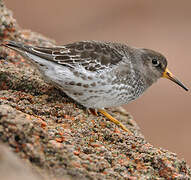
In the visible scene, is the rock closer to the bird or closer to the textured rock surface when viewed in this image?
the textured rock surface

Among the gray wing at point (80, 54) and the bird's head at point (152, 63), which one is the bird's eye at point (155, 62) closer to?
the bird's head at point (152, 63)

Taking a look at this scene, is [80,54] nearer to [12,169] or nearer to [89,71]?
[89,71]

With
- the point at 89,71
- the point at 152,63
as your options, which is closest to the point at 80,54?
the point at 89,71

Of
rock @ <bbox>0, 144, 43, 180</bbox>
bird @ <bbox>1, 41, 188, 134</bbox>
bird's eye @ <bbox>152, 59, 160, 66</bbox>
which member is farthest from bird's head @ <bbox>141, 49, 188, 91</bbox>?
rock @ <bbox>0, 144, 43, 180</bbox>

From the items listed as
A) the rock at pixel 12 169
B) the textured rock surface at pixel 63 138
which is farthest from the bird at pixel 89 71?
the rock at pixel 12 169

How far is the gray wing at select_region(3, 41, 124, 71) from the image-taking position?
17.5ft

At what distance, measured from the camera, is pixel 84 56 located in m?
5.51

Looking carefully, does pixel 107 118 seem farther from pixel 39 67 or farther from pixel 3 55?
pixel 3 55

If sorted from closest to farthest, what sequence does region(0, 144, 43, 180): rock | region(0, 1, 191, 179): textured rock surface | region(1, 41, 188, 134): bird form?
region(0, 144, 43, 180): rock
region(0, 1, 191, 179): textured rock surface
region(1, 41, 188, 134): bird

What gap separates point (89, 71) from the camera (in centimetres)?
540

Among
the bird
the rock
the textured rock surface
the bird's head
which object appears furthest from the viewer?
the bird's head

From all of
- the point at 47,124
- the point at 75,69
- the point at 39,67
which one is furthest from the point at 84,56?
the point at 47,124

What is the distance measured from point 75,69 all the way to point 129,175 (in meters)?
1.87

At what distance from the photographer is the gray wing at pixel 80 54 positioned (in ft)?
17.5
